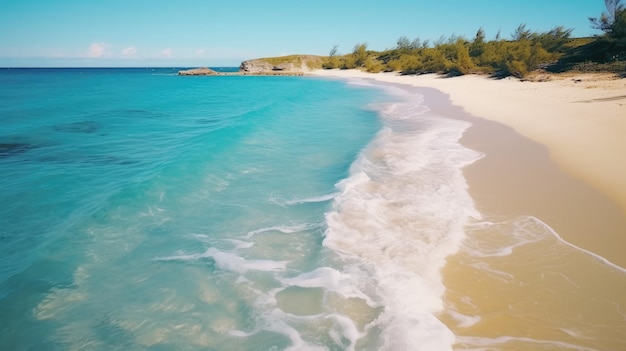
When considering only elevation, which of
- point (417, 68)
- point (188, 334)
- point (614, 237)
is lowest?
point (188, 334)

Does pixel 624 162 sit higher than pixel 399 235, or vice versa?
pixel 624 162

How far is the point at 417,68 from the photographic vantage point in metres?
56.1

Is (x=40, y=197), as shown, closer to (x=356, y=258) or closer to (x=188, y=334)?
(x=188, y=334)

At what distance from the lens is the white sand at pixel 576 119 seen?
7.90 metres

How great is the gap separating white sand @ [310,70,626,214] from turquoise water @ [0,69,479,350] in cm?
285

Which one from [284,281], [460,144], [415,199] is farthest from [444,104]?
[284,281]

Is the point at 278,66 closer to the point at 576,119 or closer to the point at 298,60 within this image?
the point at 298,60

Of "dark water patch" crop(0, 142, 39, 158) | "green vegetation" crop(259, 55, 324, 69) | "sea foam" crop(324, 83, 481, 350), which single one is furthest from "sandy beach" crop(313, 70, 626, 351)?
"green vegetation" crop(259, 55, 324, 69)

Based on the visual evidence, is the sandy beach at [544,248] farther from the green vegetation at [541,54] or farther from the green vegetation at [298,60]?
the green vegetation at [298,60]

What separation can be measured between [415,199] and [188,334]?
17.3 feet

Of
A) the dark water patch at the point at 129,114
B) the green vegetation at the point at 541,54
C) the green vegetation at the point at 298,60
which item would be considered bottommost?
the dark water patch at the point at 129,114

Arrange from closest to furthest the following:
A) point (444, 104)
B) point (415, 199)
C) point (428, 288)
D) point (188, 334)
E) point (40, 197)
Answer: point (188, 334) < point (428, 288) < point (415, 199) < point (40, 197) < point (444, 104)

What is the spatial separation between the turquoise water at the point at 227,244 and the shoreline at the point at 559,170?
868 mm

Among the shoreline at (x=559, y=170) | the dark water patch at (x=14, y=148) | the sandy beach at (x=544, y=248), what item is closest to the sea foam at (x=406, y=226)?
the sandy beach at (x=544, y=248)
